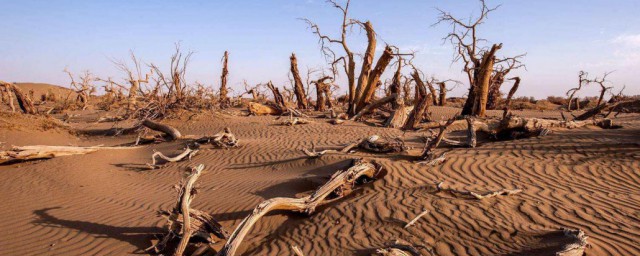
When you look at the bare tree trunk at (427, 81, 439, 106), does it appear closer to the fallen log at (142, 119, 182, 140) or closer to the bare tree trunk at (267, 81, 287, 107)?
the bare tree trunk at (267, 81, 287, 107)

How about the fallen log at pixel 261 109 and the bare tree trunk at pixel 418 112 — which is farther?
the fallen log at pixel 261 109

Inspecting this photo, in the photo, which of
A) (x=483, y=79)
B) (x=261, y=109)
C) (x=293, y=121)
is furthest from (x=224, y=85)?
(x=483, y=79)

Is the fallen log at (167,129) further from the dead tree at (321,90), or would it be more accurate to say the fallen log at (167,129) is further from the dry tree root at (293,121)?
the dead tree at (321,90)

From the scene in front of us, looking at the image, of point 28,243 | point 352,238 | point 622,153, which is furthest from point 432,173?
point 28,243

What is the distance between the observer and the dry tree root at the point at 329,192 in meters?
4.53

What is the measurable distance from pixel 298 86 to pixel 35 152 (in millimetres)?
10786

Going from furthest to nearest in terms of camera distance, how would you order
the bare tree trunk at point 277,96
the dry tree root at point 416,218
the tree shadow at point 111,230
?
the bare tree trunk at point 277,96 < the tree shadow at point 111,230 < the dry tree root at point 416,218

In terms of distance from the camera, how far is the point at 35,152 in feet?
28.0

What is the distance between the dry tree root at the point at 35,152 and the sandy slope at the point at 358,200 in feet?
0.57

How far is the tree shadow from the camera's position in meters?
4.85

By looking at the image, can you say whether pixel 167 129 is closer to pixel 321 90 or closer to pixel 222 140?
pixel 222 140

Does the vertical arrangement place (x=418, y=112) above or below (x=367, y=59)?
below

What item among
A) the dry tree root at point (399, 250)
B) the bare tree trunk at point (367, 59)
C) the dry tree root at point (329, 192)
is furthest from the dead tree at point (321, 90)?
the dry tree root at point (399, 250)

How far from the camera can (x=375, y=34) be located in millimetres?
13875
